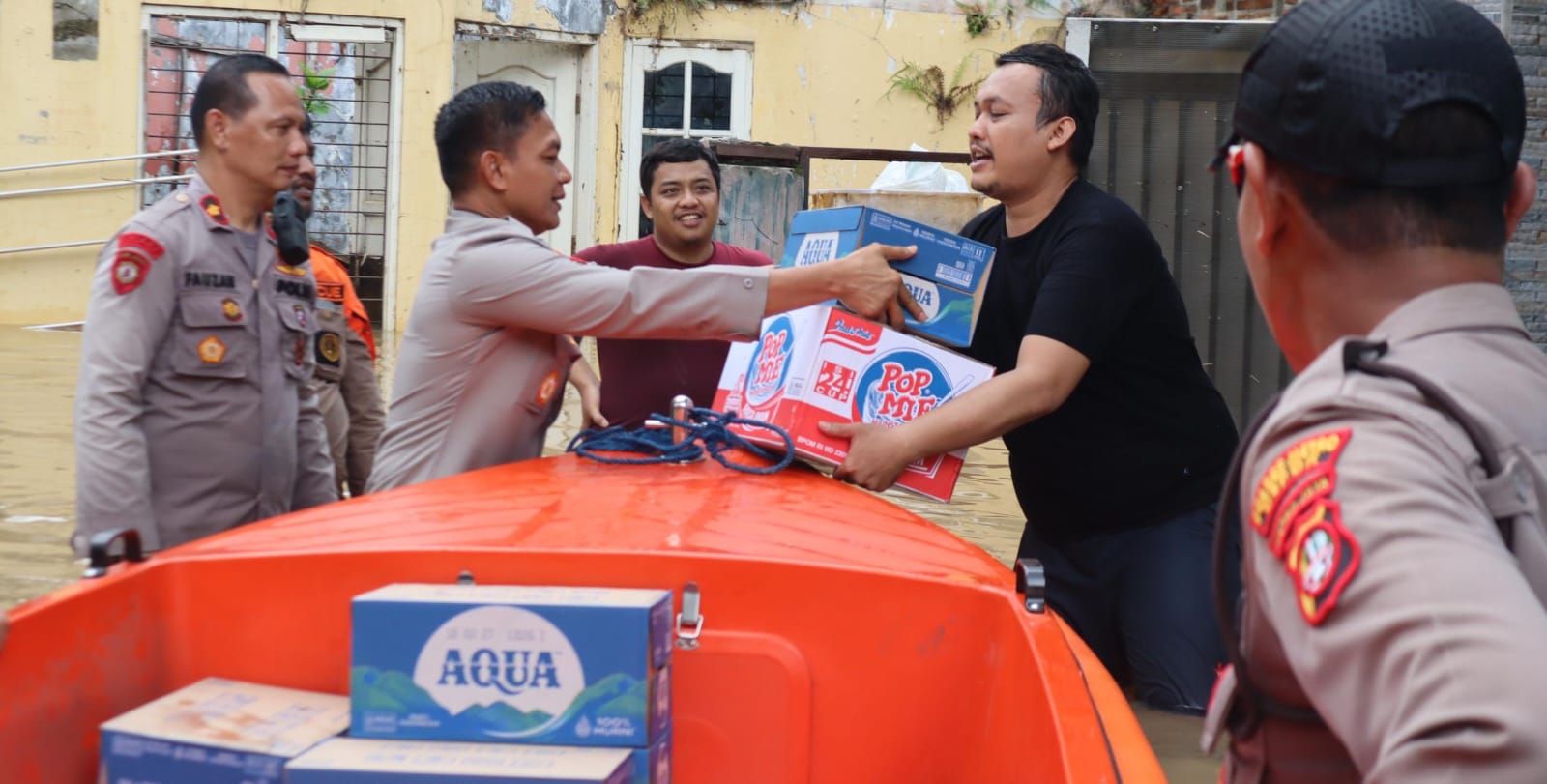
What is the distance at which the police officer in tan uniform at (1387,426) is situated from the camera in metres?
0.80

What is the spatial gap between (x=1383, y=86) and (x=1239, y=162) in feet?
0.51

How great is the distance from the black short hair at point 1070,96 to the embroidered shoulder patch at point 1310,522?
2.45 m

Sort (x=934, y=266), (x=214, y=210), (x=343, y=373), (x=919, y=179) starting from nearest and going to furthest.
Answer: (x=934, y=266), (x=214, y=210), (x=343, y=373), (x=919, y=179)

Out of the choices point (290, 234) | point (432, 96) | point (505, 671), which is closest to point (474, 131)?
point (290, 234)

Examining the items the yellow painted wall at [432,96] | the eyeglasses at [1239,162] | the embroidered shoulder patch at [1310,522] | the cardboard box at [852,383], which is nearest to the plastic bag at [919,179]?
the yellow painted wall at [432,96]

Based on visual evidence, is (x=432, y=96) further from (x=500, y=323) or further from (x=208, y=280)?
(x=500, y=323)

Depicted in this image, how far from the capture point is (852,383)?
112 inches

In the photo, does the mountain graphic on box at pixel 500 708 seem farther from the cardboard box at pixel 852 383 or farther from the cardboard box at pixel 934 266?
the cardboard box at pixel 934 266

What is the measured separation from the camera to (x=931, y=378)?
2.91 metres

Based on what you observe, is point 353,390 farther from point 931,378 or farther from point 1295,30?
point 1295,30

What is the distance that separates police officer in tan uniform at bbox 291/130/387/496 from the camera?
15.0 feet

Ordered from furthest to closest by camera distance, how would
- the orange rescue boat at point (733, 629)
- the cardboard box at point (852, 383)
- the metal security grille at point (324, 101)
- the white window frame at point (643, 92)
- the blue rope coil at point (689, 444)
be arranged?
the white window frame at point (643, 92)
the metal security grille at point (324, 101)
the cardboard box at point (852, 383)
the blue rope coil at point (689, 444)
the orange rescue boat at point (733, 629)

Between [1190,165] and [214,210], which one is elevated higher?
[1190,165]

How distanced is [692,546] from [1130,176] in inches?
285
